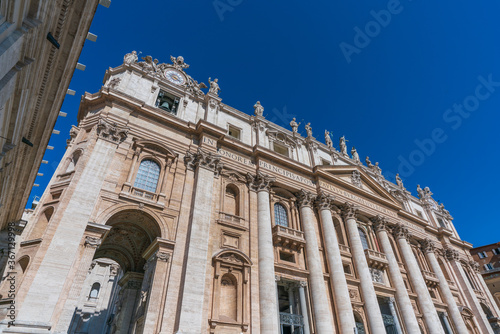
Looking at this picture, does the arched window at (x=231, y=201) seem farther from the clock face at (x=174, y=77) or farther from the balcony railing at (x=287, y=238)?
the clock face at (x=174, y=77)

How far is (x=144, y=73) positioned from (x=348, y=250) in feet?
71.0

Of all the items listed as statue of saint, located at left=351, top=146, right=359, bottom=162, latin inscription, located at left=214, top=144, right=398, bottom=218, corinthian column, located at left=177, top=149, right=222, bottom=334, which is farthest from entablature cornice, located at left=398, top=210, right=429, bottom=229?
corinthian column, located at left=177, top=149, right=222, bottom=334

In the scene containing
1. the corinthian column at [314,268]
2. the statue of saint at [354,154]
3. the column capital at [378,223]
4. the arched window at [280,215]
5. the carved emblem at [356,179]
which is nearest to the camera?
the corinthian column at [314,268]

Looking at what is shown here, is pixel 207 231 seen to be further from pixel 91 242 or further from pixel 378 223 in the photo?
pixel 378 223

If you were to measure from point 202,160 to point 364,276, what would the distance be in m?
14.8

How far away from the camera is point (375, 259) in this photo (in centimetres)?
2469

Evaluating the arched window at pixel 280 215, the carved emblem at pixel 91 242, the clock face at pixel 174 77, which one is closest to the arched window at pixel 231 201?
the arched window at pixel 280 215

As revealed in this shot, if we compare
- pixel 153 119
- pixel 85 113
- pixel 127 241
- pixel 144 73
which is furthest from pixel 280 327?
pixel 144 73

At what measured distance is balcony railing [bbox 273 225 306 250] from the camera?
2058 cm

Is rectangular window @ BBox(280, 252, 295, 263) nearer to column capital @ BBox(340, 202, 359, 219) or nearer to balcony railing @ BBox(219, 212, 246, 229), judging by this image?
balcony railing @ BBox(219, 212, 246, 229)

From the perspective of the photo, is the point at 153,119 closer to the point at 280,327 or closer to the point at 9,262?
the point at 9,262

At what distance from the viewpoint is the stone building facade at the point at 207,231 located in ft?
46.6

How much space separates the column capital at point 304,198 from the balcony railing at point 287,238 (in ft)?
9.39

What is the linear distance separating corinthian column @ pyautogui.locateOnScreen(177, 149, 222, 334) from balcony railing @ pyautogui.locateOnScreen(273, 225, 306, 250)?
5.24 m
